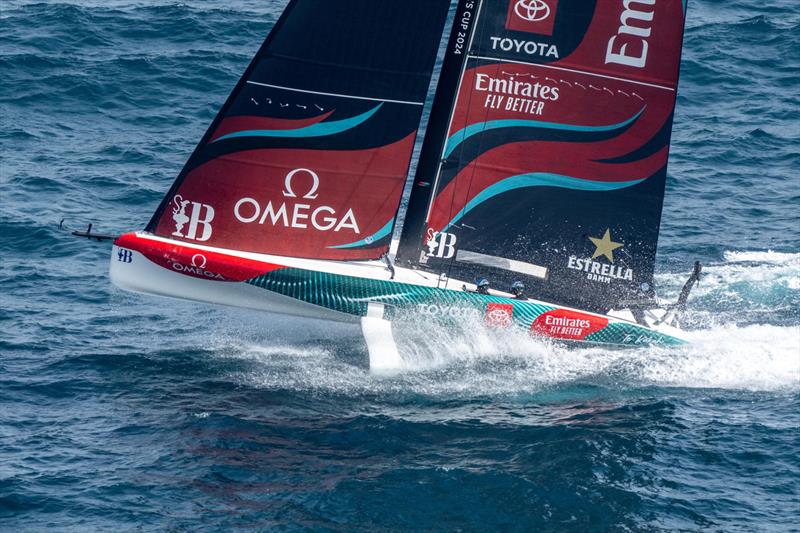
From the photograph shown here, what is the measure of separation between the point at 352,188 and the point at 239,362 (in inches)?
172

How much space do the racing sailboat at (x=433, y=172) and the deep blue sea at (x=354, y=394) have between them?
135 cm

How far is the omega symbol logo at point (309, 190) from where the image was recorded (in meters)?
25.1

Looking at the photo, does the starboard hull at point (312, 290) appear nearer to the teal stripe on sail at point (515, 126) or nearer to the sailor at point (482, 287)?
the sailor at point (482, 287)

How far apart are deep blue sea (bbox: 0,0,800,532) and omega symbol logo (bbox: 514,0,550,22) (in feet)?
22.6

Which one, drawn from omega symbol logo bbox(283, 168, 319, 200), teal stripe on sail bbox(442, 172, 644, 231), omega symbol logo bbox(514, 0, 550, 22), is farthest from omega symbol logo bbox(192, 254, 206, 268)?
omega symbol logo bbox(514, 0, 550, 22)

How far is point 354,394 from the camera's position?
23844mm

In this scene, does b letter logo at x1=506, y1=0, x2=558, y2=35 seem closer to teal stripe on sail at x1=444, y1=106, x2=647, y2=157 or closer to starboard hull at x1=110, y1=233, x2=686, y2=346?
teal stripe on sail at x1=444, y1=106, x2=647, y2=157

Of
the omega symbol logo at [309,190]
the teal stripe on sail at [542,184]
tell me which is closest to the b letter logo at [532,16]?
the teal stripe on sail at [542,184]

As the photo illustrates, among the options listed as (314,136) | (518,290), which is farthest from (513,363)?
(314,136)

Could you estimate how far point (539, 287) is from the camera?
2681 centimetres

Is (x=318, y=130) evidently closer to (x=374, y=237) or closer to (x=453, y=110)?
(x=374, y=237)

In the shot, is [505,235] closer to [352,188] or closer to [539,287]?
[539,287]

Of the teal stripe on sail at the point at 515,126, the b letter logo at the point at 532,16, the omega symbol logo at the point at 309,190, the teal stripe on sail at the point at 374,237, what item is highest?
the b letter logo at the point at 532,16

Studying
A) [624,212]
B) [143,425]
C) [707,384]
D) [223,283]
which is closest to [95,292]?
[223,283]
